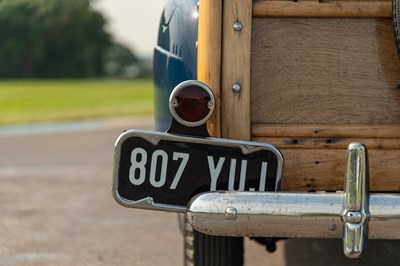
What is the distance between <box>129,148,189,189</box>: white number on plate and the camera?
11.3ft

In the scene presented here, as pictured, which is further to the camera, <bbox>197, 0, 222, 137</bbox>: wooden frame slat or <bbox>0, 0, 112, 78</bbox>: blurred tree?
<bbox>0, 0, 112, 78</bbox>: blurred tree

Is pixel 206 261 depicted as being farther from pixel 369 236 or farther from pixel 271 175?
pixel 369 236

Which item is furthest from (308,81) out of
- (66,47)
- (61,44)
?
(66,47)

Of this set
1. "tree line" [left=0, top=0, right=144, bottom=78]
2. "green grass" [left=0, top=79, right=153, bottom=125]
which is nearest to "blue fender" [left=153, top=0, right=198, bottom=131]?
"tree line" [left=0, top=0, right=144, bottom=78]

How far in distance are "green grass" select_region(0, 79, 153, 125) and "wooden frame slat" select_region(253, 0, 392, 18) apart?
578 inches

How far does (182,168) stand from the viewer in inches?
137

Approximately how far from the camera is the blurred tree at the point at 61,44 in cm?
2166

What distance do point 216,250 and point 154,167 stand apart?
0.64 m

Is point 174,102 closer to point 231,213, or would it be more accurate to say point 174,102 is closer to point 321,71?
point 231,213

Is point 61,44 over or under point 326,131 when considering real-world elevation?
under

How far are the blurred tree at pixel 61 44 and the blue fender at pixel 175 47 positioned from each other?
1312 cm

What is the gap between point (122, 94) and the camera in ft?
103

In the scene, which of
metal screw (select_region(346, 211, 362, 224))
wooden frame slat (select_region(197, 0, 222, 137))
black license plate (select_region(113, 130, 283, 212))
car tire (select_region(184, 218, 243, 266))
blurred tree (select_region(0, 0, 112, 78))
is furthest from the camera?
blurred tree (select_region(0, 0, 112, 78))

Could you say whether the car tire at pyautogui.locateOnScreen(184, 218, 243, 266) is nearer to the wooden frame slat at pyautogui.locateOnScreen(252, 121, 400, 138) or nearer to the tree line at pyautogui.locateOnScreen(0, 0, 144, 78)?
the wooden frame slat at pyautogui.locateOnScreen(252, 121, 400, 138)
